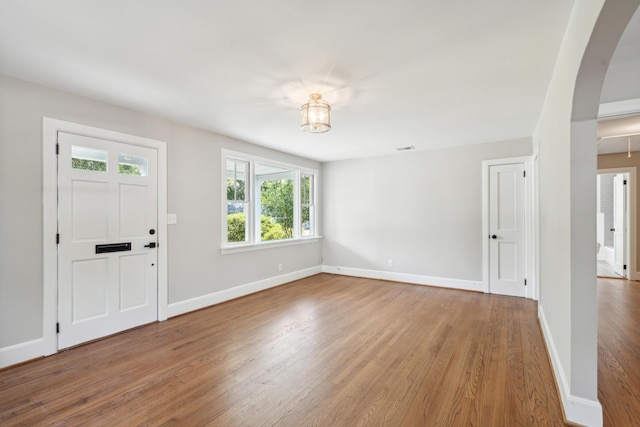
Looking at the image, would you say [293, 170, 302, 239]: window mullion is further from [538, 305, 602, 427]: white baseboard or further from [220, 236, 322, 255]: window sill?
[538, 305, 602, 427]: white baseboard

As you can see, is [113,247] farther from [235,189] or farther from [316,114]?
[316,114]

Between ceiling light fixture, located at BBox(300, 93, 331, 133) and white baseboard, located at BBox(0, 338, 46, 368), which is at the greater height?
ceiling light fixture, located at BBox(300, 93, 331, 133)

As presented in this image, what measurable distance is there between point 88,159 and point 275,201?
3010mm

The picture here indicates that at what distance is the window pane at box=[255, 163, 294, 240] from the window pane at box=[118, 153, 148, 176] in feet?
6.29

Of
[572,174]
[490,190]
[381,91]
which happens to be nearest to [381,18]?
[381,91]

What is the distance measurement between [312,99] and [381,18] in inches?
47.3

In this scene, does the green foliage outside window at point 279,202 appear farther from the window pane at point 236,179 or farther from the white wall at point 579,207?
the white wall at point 579,207

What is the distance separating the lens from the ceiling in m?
1.76

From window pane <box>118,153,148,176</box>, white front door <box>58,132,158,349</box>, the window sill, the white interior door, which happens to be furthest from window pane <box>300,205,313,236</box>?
the white interior door

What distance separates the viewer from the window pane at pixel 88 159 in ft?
9.79

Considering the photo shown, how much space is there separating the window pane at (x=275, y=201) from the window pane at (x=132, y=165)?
192 centimetres

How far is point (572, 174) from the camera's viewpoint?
1.82 m

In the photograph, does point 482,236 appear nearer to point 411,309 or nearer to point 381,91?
point 411,309

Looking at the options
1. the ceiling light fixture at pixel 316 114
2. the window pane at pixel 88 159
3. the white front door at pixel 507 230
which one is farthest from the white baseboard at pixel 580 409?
the window pane at pixel 88 159
